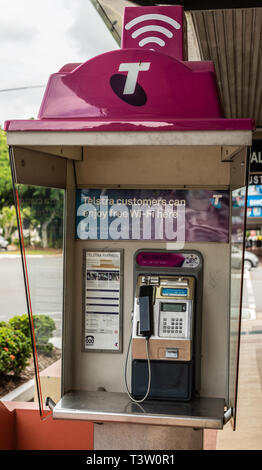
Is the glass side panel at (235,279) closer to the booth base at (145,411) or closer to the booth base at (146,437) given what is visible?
the booth base at (145,411)

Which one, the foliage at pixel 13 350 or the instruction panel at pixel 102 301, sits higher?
the instruction panel at pixel 102 301

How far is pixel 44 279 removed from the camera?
10.4 ft

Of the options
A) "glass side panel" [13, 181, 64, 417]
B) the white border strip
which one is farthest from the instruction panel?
the white border strip

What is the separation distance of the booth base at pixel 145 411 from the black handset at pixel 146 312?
0.38m

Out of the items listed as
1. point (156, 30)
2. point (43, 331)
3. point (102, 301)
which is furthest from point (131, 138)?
point (43, 331)

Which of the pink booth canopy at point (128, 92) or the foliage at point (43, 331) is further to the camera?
the foliage at point (43, 331)

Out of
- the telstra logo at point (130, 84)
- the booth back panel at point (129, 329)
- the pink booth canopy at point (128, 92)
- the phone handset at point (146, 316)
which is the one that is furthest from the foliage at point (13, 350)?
the telstra logo at point (130, 84)

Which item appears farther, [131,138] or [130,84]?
[130,84]

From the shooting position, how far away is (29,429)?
3922 mm

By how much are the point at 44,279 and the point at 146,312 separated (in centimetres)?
60

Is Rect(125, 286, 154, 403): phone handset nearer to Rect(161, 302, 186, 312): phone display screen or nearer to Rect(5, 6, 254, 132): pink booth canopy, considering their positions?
Rect(161, 302, 186, 312): phone display screen

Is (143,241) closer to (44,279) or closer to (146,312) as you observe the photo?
(146,312)

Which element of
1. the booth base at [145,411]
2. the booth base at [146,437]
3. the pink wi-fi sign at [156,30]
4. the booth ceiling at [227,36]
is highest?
the booth ceiling at [227,36]

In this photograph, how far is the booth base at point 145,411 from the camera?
2.84m
